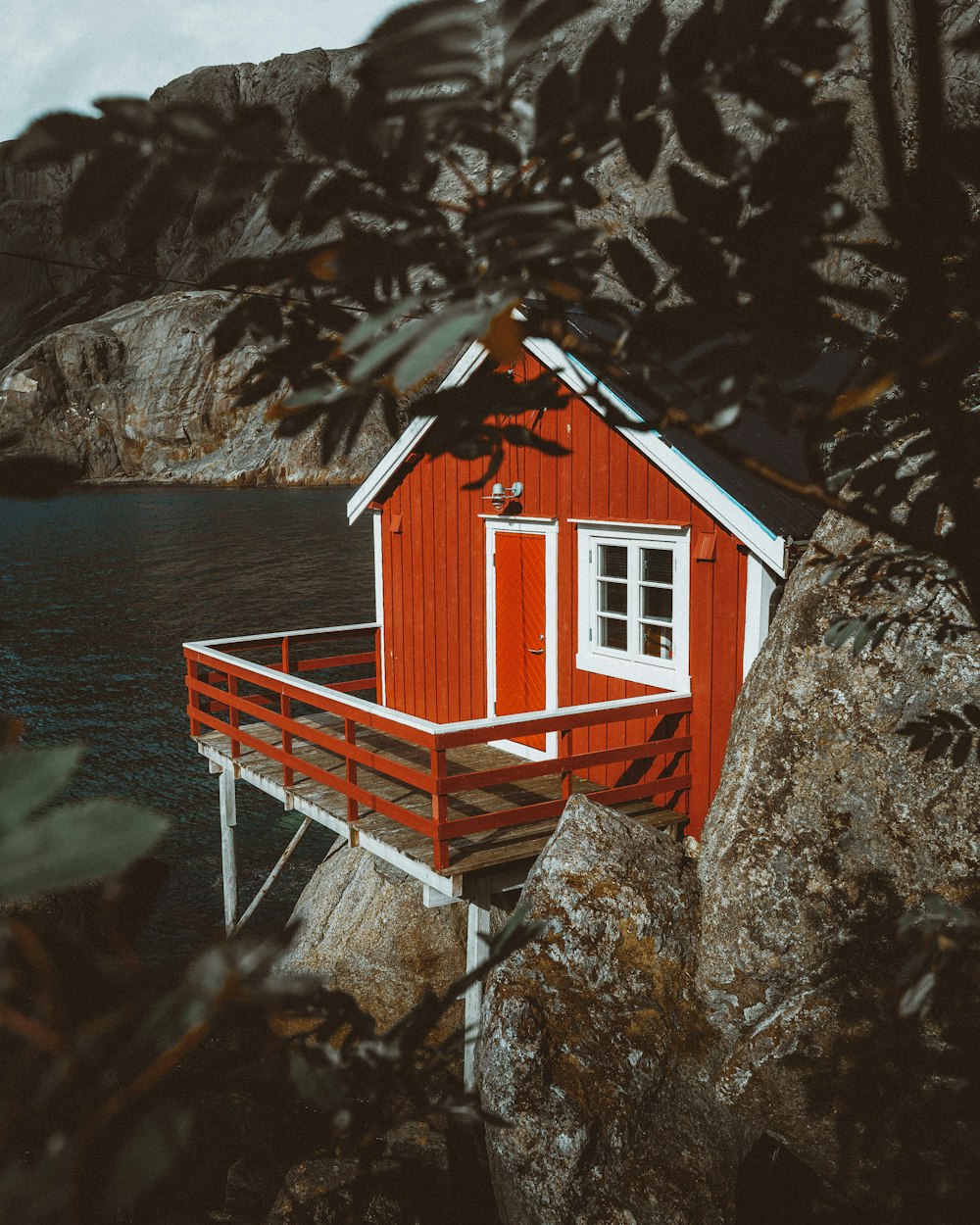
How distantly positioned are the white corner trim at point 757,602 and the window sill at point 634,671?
0.81 metres

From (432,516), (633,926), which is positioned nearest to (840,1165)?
(633,926)

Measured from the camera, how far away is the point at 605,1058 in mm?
5816

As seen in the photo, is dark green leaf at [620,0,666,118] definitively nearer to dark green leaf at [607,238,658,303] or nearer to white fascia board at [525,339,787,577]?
dark green leaf at [607,238,658,303]

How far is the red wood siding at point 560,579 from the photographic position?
8.29 meters

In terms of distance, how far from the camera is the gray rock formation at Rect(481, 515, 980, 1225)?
5320 mm

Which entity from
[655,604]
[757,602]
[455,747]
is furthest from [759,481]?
[455,747]

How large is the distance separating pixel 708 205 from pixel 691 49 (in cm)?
Answer: 16

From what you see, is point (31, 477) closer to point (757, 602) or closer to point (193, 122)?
point (193, 122)

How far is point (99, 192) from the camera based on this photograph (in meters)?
0.89

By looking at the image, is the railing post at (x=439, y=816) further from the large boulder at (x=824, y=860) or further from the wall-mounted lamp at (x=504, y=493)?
the wall-mounted lamp at (x=504, y=493)

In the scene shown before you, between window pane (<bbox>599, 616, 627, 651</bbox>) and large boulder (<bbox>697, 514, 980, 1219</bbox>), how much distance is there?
2695 mm

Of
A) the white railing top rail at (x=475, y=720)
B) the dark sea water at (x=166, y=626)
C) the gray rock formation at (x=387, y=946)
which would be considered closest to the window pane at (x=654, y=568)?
the white railing top rail at (x=475, y=720)

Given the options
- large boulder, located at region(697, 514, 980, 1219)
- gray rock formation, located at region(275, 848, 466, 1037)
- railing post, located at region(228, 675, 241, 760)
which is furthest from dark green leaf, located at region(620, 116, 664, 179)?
railing post, located at region(228, 675, 241, 760)

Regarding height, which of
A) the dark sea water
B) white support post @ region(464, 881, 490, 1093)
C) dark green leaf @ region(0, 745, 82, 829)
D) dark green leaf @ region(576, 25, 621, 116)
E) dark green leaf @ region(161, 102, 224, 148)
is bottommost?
the dark sea water
